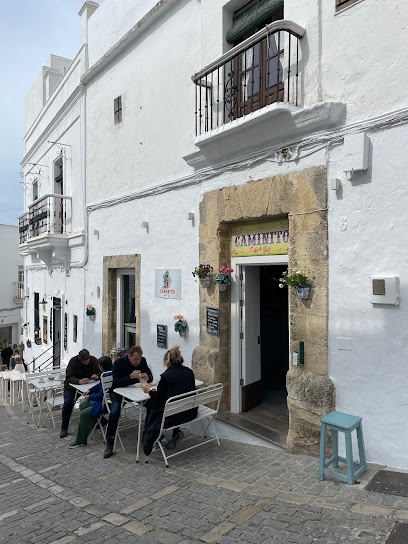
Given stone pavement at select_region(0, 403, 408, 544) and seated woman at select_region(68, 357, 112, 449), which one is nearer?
stone pavement at select_region(0, 403, 408, 544)

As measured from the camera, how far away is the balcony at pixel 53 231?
33.7 feet

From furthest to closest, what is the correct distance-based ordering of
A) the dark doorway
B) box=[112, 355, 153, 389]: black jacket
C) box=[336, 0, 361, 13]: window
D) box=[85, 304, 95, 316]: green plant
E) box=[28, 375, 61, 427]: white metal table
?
box=[85, 304, 95, 316]: green plant, the dark doorway, box=[28, 375, 61, 427]: white metal table, box=[112, 355, 153, 389]: black jacket, box=[336, 0, 361, 13]: window

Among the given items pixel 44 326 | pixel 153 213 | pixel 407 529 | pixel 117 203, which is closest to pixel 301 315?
pixel 407 529

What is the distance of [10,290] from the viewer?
25.8 meters

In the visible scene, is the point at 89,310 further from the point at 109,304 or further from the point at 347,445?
the point at 347,445

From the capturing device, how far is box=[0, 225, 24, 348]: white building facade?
2550 cm

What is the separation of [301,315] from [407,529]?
2197 mm

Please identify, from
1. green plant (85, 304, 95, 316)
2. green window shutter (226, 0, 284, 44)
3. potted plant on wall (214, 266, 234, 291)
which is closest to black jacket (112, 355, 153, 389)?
potted plant on wall (214, 266, 234, 291)

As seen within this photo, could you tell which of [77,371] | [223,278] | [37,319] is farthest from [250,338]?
[37,319]

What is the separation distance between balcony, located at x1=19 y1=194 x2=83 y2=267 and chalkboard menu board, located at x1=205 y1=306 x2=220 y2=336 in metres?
5.00

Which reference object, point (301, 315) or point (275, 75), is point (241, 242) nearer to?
point (301, 315)

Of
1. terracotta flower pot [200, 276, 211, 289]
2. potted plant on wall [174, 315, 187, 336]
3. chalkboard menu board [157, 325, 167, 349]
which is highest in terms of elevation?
terracotta flower pot [200, 276, 211, 289]

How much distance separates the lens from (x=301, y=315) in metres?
4.55

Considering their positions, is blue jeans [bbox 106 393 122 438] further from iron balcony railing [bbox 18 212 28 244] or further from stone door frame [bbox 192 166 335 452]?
iron balcony railing [bbox 18 212 28 244]
